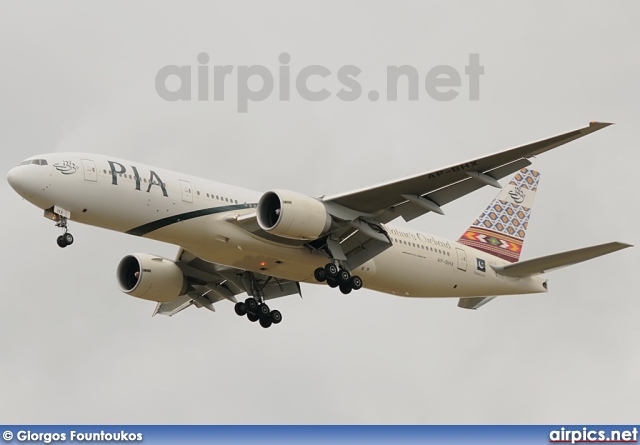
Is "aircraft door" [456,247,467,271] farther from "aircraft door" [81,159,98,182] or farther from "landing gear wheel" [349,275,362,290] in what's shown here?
"aircraft door" [81,159,98,182]

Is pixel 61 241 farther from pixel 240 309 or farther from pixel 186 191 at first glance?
pixel 240 309

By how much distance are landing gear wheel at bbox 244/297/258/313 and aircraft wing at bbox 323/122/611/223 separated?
6327 mm

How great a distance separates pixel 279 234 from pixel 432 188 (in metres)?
5.03

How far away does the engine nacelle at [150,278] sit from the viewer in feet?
144

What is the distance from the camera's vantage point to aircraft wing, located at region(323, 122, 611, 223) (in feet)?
123

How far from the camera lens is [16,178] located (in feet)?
119

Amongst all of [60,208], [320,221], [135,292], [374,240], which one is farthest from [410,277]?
[60,208]

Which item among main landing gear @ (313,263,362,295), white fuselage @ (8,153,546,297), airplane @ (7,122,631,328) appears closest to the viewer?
white fuselage @ (8,153,546,297)

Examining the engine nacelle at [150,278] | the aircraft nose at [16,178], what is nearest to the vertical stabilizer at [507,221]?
the engine nacelle at [150,278]

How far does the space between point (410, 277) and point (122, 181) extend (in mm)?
11110

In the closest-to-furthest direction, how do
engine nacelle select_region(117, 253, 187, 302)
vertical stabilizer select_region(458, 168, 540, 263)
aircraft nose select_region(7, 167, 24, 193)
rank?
1. aircraft nose select_region(7, 167, 24, 193)
2. engine nacelle select_region(117, 253, 187, 302)
3. vertical stabilizer select_region(458, 168, 540, 263)

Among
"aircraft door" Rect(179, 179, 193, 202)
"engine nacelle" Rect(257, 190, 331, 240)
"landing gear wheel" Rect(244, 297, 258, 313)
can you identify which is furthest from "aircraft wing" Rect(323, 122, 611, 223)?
"landing gear wheel" Rect(244, 297, 258, 313)

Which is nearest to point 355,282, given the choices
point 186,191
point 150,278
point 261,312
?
point 261,312

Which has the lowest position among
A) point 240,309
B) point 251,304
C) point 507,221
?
point 240,309
